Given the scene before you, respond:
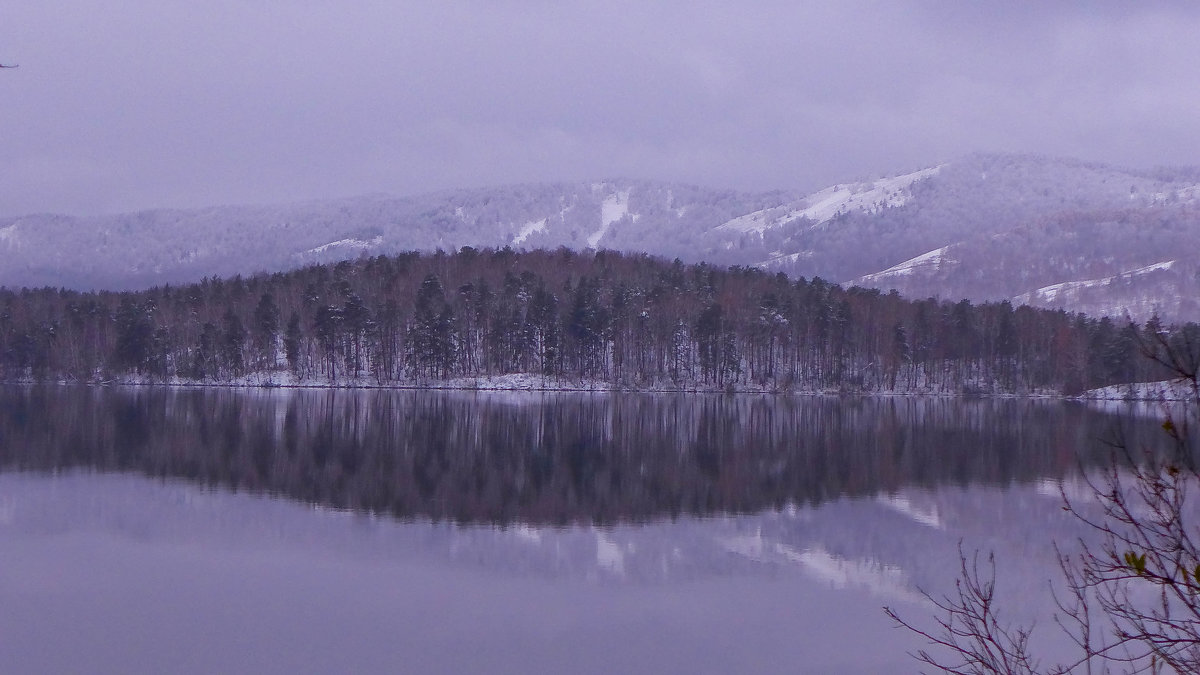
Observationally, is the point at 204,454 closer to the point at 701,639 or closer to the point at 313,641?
the point at 313,641

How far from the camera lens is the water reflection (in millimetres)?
24672

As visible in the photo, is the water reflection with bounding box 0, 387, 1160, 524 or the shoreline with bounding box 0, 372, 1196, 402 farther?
the shoreline with bounding box 0, 372, 1196, 402

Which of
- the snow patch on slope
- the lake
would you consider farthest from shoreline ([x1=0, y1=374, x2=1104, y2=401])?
the snow patch on slope

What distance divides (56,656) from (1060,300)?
181126 mm

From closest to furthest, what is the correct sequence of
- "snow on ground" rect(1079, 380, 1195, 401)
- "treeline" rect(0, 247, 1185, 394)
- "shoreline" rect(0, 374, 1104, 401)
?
"snow on ground" rect(1079, 380, 1195, 401), "shoreline" rect(0, 374, 1104, 401), "treeline" rect(0, 247, 1185, 394)

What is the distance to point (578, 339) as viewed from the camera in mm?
91812

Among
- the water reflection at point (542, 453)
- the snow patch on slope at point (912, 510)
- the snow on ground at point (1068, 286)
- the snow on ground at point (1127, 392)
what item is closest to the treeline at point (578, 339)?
the snow on ground at point (1127, 392)

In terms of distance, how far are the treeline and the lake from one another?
52704mm

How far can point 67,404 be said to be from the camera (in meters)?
57.7

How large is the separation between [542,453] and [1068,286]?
578 feet

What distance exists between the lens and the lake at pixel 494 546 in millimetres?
13414

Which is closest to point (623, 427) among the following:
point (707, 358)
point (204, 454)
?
point (204, 454)

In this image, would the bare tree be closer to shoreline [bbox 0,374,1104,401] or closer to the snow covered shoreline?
shoreline [bbox 0,374,1104,401]

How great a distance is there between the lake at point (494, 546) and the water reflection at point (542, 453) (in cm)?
18
